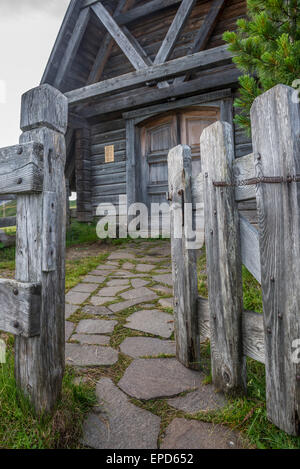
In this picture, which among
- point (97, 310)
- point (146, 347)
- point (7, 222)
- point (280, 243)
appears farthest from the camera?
point (7, 222)

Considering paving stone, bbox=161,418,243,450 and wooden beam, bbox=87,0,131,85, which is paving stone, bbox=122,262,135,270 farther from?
wooden beam, bbox=87,0,131,85

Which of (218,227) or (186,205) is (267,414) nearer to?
(218,227)

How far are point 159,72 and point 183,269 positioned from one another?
4361 mm

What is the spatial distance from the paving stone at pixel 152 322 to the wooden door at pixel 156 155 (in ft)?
14.7

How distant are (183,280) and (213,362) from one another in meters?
0.49

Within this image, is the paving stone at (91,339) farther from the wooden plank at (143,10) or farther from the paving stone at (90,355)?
the wooden plank at (143,10)

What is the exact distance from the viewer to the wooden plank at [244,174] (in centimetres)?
138

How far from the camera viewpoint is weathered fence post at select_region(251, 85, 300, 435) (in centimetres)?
119

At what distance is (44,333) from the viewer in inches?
51.3

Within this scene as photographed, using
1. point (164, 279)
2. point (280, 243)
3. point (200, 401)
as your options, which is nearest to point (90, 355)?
point (200, 401)

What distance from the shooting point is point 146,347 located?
207 centimetres

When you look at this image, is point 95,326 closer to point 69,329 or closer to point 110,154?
point 69,329

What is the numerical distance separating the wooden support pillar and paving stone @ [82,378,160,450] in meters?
6.52

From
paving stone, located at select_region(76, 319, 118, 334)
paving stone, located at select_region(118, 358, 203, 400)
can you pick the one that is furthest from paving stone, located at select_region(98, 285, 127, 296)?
paving stone, located at select_region(118, 358, 203, 400)
